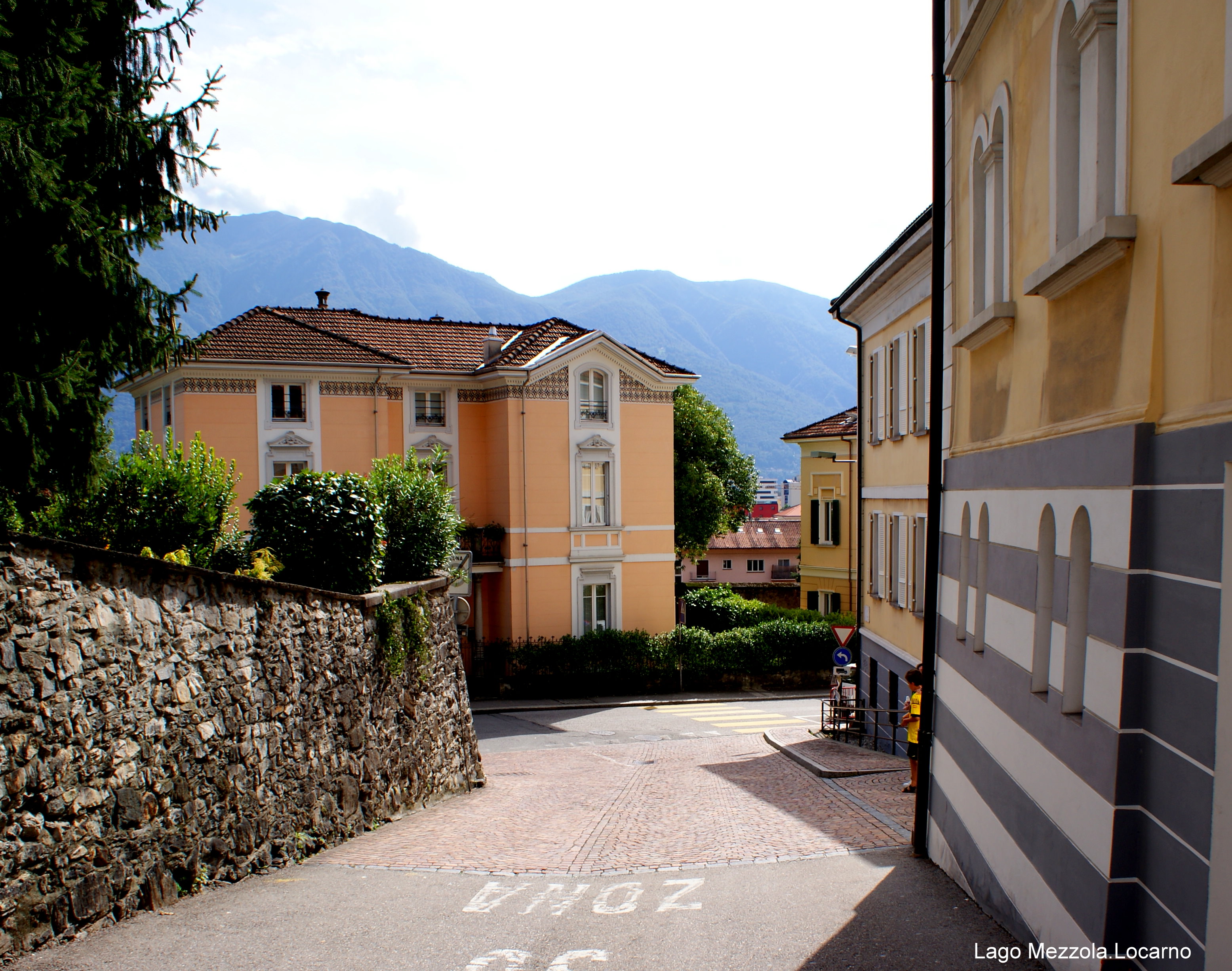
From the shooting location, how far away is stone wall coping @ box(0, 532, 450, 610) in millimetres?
6602

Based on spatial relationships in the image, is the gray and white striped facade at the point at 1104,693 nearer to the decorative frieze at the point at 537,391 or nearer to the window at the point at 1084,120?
the window at the point at 1084,120

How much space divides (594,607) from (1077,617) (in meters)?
29.4

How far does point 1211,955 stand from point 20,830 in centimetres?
674

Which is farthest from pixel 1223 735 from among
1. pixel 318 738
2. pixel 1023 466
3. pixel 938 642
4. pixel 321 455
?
pixel 321 455

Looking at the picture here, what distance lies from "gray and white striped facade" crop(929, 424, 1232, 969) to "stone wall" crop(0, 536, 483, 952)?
640 centimetres

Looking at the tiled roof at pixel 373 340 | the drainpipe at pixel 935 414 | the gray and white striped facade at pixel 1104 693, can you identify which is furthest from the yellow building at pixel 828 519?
the gray and white striped facade at pixel 1104 693

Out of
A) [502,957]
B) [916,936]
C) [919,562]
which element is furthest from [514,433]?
[916,936]

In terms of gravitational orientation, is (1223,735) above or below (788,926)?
above

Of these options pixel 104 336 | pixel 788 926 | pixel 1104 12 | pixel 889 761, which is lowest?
pixel 889 761

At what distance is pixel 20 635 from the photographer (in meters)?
6.39

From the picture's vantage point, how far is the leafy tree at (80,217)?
8875mm

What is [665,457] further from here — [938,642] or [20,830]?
[20,830]

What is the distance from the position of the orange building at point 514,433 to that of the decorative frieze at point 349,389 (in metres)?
0.04

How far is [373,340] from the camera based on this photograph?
113 feet
